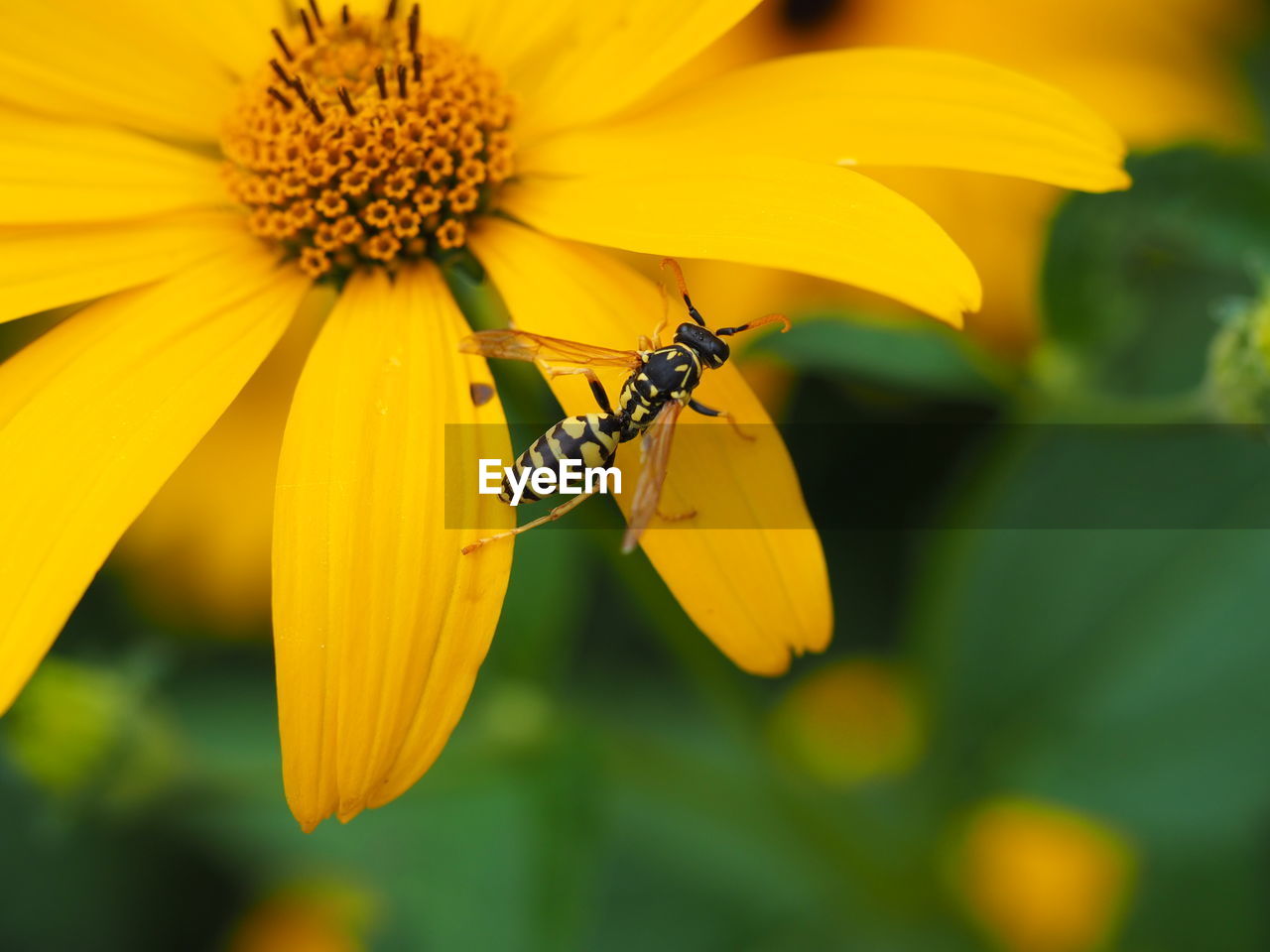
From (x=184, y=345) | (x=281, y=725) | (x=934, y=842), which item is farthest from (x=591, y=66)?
(x=934, y=842)

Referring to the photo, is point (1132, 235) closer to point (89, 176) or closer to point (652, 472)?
point (652, 472)

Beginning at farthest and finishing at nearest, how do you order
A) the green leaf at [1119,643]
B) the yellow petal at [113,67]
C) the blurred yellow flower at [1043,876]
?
the blurred yellow flower at [1043,876] < the green leaf at [1119,643] < the yellow petal at [113,67]

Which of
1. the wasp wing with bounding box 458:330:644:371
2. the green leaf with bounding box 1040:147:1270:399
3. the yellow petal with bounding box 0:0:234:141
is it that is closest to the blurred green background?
the green leaf with bounding box 1040:147:1270:399

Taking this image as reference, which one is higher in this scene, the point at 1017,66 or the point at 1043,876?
the point at 1017,66

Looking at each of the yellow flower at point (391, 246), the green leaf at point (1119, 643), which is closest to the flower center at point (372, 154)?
the yellow flower at point (391, 246)

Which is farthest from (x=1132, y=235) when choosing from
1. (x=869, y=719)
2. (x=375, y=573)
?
(x=869, y=719)

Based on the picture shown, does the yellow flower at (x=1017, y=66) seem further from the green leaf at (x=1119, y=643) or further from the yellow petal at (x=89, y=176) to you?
the yellow petal at (x=89, y=176)
